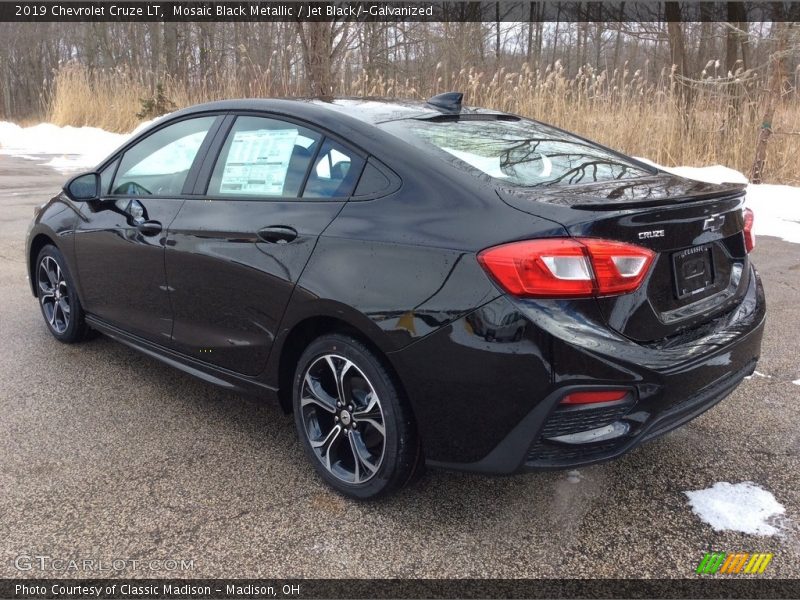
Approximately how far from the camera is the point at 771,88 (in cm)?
923

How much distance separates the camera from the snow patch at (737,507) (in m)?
2.34

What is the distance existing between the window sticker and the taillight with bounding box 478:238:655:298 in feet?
3.73

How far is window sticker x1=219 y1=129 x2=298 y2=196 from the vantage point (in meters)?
2.83

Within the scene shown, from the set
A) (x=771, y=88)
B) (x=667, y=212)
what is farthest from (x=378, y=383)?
(x=771, y=88)

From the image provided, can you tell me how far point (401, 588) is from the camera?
2.08 m

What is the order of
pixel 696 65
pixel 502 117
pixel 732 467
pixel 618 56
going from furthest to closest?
pixel 618 56
pixel 696 65
pixel 502 117
pixel 732 467

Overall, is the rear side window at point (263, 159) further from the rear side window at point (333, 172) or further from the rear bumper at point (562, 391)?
the rear bumper at point (562, 391)

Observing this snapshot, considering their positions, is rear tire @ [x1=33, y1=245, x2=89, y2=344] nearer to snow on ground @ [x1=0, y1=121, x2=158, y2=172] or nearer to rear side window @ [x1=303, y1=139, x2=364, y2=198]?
rear side window @ [x1=303, y1=139, x2=364, y2=198]

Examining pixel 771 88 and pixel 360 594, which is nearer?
pixel 360 594

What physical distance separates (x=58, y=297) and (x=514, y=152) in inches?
118

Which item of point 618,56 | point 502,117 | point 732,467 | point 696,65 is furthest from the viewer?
point 618,56

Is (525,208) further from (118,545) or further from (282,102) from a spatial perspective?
(118,545)

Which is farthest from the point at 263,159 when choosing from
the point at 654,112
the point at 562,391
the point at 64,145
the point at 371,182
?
the point at 64,145

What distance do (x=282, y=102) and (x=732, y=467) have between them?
241 centimetres
